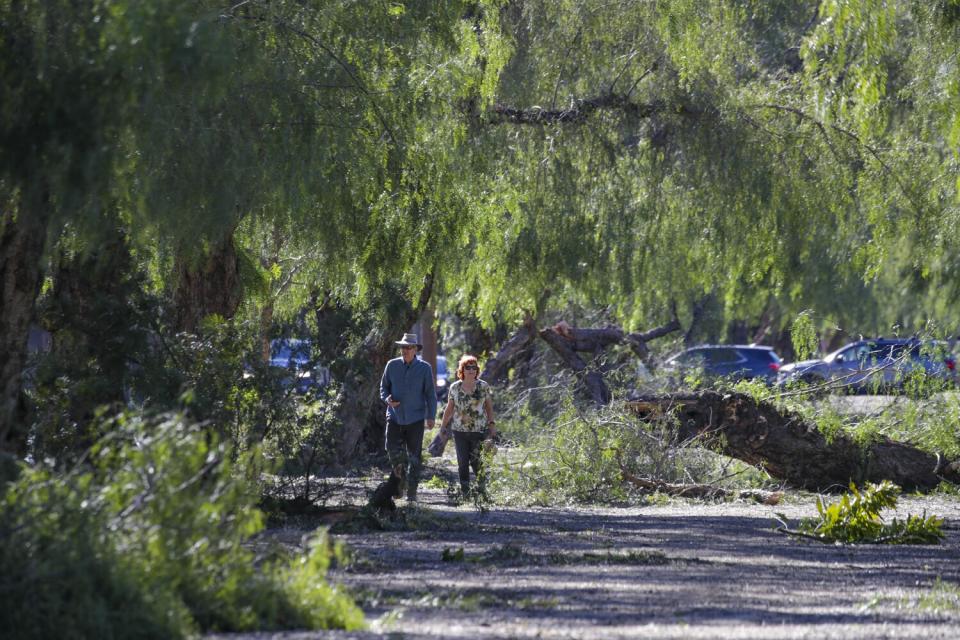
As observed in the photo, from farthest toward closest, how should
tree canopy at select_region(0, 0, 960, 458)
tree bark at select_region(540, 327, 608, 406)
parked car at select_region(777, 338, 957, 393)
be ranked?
tree bark at select_region(540, 327, 608, 406)
parked car at select_region(777, 338, 957, 393)
tree canopy at select_region(0, 0, 960, 458)

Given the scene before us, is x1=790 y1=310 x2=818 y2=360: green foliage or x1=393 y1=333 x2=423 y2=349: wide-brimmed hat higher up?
x1=790 y1=310 x2=818 y2=360: green foliage

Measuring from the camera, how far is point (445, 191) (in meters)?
12.8

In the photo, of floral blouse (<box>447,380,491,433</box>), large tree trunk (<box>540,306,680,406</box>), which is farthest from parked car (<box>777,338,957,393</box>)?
floral blouse (<box>447,380,491,433</box>)

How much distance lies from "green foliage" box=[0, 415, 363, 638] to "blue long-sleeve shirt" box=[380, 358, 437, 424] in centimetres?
753

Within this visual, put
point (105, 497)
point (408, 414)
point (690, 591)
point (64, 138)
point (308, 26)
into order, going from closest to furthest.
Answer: point (105, 497)
point (64, 138)
point (690, 591)
point (308, 26)
point (408, 414)

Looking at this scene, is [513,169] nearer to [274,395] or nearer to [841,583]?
[274,395]

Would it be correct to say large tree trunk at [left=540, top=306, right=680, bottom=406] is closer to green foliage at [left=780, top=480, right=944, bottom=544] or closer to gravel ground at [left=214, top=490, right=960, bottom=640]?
gravel ground at [left=214, top=490, right=960, bottom=640]

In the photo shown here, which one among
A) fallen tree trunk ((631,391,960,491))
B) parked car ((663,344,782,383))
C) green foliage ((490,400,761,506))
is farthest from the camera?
parked car ((663,344,782,383))

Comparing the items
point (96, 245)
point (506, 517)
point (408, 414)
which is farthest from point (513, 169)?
point (96, 245)

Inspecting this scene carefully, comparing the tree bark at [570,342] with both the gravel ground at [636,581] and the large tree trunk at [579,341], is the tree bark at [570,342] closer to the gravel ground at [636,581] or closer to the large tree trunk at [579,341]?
the large tree trunk at [579,341]

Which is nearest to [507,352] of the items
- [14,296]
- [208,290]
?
[208,290]

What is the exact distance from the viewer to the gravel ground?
6910 millimetres

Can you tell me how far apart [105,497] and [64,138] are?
7.34 feet

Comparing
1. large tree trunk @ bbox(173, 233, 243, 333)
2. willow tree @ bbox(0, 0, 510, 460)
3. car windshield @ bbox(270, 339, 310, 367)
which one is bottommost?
car windshield @ bbox(270, 339, 310, 367)
